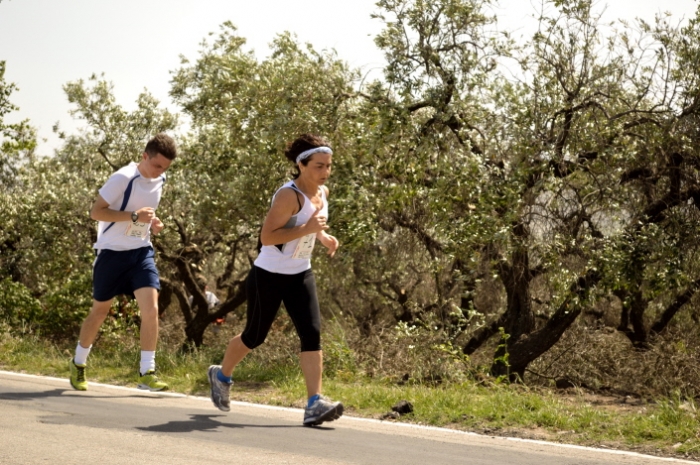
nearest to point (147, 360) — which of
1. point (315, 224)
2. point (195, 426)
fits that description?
point (195, 426)

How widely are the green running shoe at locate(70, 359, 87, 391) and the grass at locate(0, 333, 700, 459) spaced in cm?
80

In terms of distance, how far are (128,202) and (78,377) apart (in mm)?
1633

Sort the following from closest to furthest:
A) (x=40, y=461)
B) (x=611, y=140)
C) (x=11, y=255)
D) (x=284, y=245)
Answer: (x=40, y=461)
(x=284, y=245)
(x=611, y=140)
(x=11, y=255)

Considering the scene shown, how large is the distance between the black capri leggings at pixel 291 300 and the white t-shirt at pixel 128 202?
4.57ft

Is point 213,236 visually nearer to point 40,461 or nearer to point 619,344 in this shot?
point 619,344

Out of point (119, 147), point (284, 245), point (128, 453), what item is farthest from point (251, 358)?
point (119, 147)

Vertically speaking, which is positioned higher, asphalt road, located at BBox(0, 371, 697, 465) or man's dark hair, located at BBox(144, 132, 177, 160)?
man's dark hair, located at BBox(144, 132, 177, 160)

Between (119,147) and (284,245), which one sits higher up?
(119,147)

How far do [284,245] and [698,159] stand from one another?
6.77m

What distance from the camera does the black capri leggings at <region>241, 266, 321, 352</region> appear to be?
6484mm

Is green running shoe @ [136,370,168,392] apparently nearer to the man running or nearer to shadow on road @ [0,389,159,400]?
the man running

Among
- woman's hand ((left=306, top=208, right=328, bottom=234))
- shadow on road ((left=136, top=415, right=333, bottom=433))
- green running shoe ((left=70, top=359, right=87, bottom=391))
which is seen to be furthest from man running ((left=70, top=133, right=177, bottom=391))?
woman's hand ((left=306, top=208, right=328, bottom=234))

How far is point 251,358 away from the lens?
1072cm

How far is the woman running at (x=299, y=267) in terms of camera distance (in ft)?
20.7
